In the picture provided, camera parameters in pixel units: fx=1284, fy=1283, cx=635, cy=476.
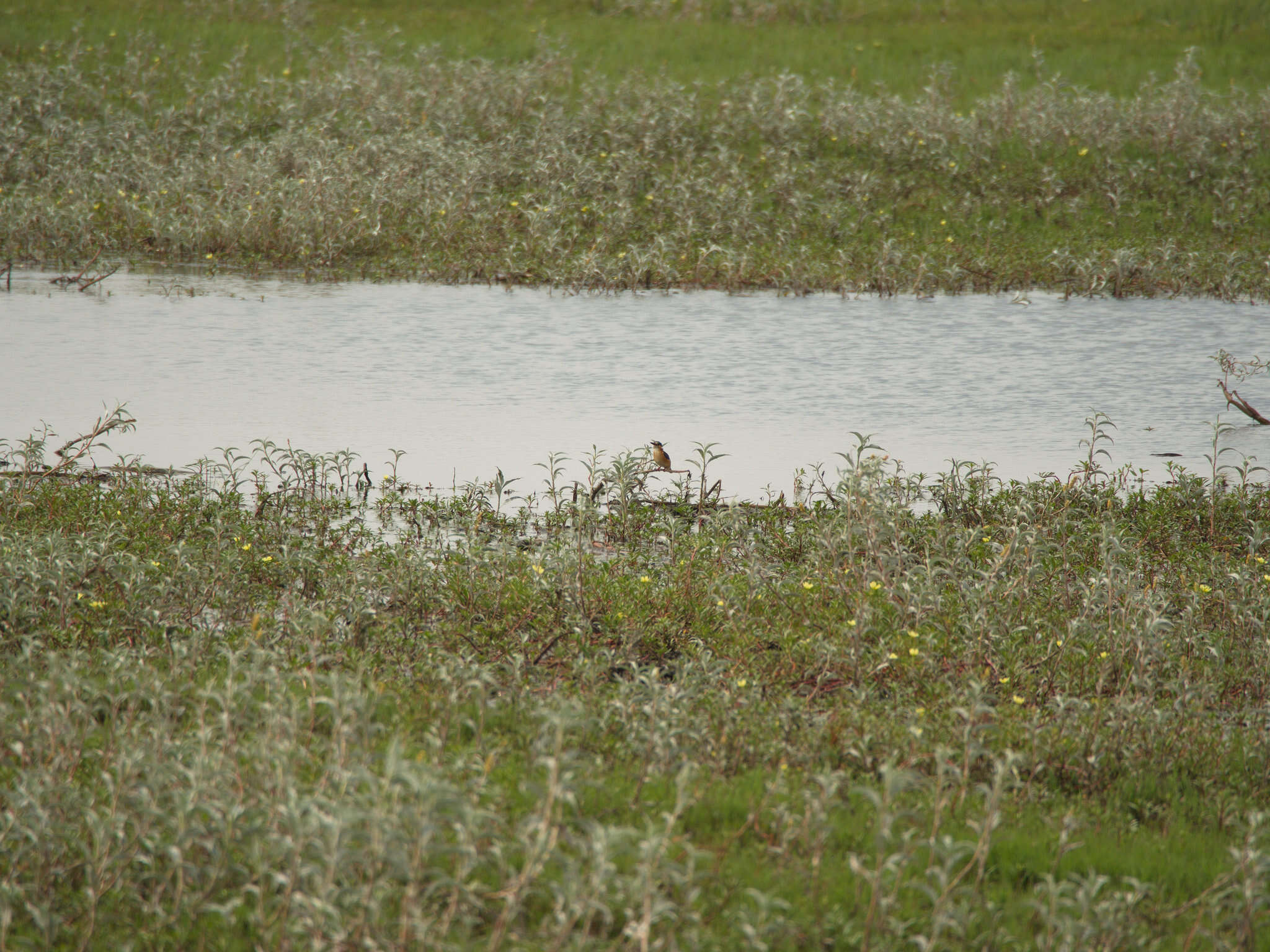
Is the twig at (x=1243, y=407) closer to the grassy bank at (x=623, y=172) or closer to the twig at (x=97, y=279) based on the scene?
the grassy bank at (x=623, y=172)

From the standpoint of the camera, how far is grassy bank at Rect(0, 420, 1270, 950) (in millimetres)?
3855

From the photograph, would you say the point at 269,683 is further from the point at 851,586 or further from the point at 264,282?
the point at 264,282

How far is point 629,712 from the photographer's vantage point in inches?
205

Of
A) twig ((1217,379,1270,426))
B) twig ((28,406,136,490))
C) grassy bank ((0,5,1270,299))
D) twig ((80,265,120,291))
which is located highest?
grassy bank ((0,5,1270,299))

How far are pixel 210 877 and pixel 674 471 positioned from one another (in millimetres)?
4774

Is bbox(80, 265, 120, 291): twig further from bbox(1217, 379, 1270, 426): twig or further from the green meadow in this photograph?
bbox(1217, 379, 1270, 426): twig

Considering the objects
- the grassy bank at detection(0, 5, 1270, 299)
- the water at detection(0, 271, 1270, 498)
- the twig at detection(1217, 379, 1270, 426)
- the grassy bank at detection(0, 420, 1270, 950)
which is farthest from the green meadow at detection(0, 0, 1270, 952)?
the twig at detection(1217, 379, 1270, 426)

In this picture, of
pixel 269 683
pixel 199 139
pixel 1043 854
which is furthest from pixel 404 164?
pixel 1043 854

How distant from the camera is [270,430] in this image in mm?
9328

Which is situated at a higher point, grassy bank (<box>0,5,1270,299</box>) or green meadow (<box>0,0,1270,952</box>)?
grassy bank (<box>0,5,1270,299</box>)

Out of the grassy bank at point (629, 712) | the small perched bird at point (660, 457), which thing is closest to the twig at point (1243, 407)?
the grassy bank at point (629, 712)

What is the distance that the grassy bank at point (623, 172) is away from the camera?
49.0 ft

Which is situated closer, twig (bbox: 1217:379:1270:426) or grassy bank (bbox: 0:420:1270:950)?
grassy bank (bbox: 0:420:1270:950)

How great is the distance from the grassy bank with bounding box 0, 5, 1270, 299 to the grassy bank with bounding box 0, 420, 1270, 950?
6928mm
